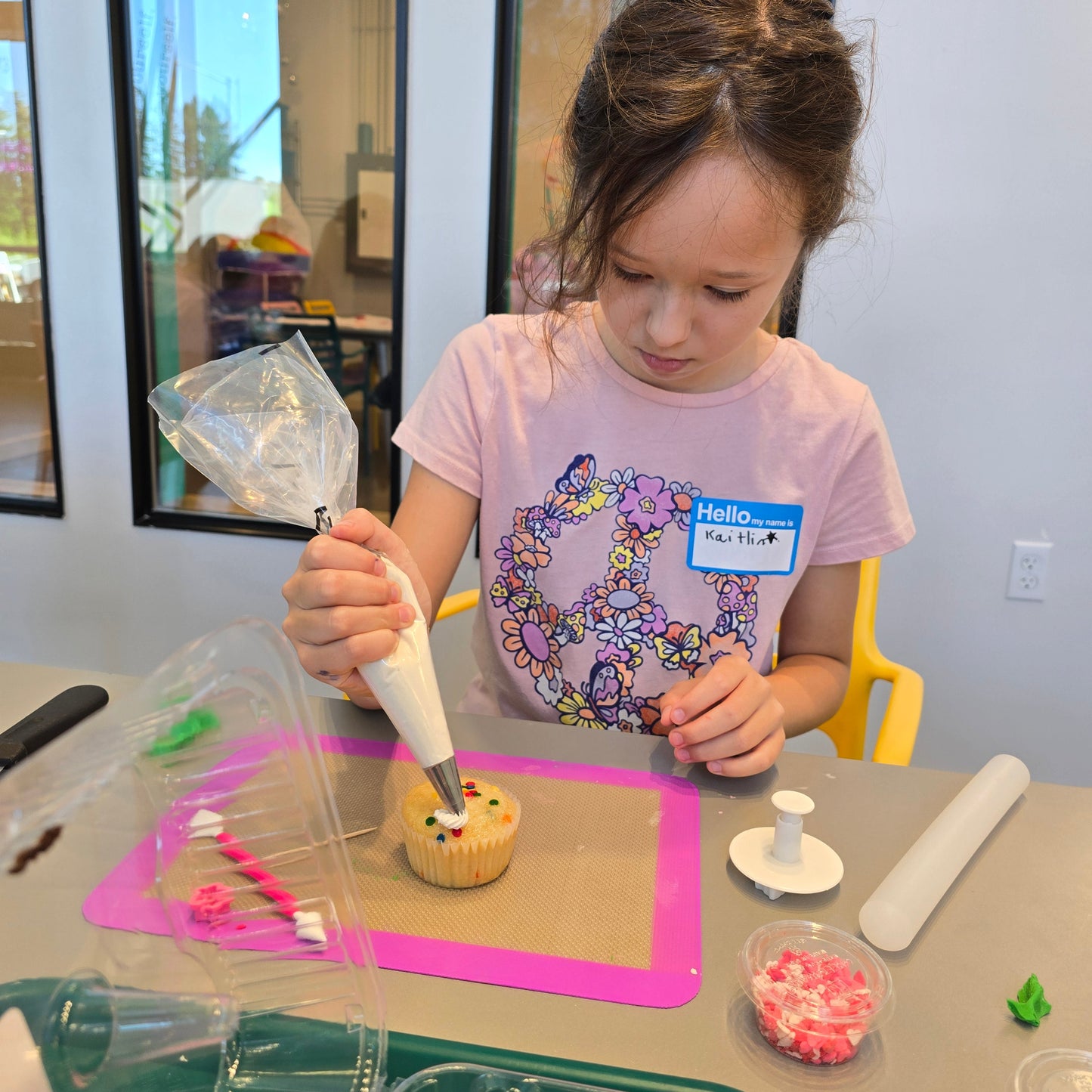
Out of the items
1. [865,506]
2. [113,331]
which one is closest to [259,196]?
[113,331]

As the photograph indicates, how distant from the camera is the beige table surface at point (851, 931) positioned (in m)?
0.55

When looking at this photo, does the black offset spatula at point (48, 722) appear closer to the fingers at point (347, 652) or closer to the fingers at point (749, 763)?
the fingers at point (347, 652)

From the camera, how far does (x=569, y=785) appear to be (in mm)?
859

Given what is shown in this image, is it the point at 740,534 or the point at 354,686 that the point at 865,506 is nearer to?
the point at 740,534

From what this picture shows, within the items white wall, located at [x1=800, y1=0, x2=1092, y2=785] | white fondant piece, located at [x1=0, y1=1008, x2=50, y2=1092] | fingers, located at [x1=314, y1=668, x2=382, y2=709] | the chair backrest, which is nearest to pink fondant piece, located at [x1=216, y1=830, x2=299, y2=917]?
white fondant piece, located at [x1=0, y1=1008, x2=50, y2=1092]

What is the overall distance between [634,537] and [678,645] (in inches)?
5.7

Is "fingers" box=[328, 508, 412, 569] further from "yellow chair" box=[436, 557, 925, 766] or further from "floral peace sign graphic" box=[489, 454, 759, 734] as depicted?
"yellow chair" box=[436, 557, 925, 766]

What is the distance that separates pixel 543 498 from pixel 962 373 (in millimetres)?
1209

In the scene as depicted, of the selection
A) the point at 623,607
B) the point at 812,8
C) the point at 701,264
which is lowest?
the point at 623,607

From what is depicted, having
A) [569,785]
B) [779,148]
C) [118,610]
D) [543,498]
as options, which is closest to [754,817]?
[569,785]

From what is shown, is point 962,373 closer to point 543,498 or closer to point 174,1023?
point 543,498

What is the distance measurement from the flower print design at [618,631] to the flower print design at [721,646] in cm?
8

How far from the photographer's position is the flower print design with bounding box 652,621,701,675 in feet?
3.78

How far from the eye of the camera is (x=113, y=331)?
2.33m
